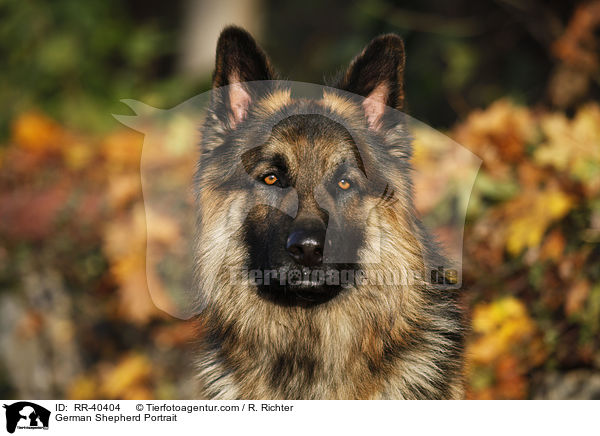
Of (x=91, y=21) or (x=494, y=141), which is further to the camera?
(x=91, y=21)

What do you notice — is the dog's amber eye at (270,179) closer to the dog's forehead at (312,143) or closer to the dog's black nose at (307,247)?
the dog's forehead at (312,143)

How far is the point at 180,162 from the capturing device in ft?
14.8

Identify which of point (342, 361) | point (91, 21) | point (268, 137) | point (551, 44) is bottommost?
point (342, 361)

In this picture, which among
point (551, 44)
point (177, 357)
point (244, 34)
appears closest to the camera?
point (244, 34)

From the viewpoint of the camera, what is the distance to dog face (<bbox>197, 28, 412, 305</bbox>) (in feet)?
7.40

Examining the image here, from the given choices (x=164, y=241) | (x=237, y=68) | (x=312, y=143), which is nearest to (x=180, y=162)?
(x=164, y=241)

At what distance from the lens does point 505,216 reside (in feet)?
13.1

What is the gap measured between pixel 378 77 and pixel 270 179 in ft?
1.88
